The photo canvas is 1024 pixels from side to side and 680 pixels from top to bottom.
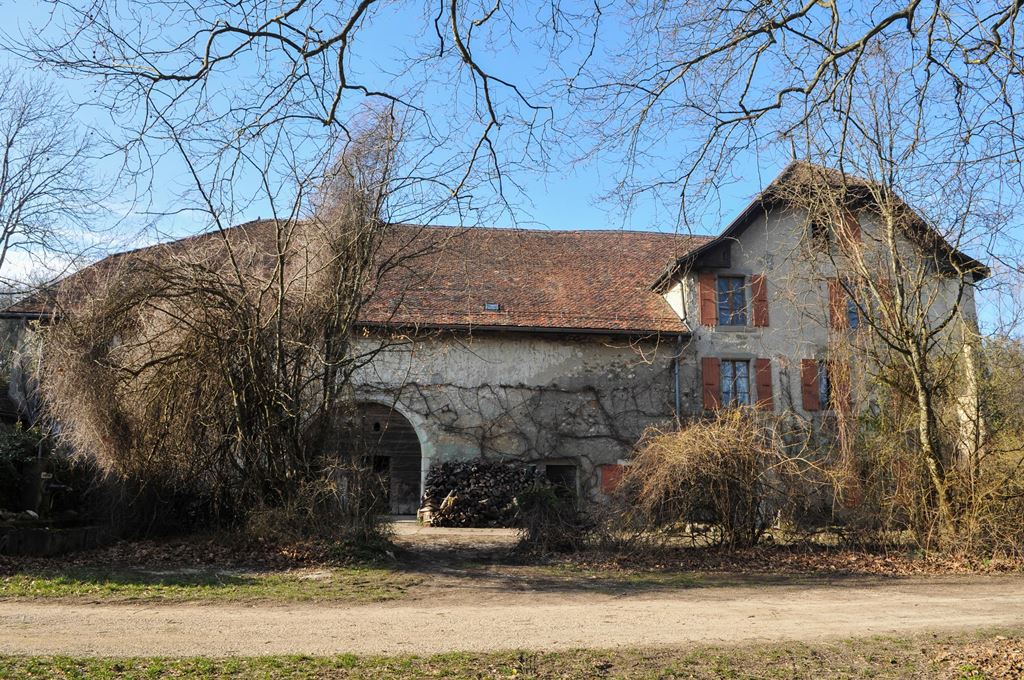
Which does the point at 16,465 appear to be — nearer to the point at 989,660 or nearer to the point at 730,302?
the point at 989,660

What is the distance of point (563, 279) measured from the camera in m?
20.8

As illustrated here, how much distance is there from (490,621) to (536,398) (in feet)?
36.9

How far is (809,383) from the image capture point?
62.3 ft

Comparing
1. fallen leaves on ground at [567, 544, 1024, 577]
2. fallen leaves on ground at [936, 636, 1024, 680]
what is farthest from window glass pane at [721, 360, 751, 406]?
fallen leaves on ground at [936, 636, 1024, 680]

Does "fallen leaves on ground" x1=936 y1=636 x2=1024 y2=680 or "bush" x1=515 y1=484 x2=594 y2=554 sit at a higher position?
"bush" x1=515 y1=484 x2=594 y2=554

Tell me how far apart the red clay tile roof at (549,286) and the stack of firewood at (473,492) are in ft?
10.7

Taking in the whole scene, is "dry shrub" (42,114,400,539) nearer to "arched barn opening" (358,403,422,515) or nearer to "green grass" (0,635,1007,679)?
"green grass" (0,635,1007,679)

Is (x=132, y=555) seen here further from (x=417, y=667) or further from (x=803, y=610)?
(x=803, y=610)

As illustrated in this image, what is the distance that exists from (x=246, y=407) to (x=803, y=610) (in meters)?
7.92

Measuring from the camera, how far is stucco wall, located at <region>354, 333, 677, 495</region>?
18250 mm

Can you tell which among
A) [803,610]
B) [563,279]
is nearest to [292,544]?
[803,610]

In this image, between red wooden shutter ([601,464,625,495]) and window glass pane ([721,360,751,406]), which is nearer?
red wooden shutter ([601,464,625,495])

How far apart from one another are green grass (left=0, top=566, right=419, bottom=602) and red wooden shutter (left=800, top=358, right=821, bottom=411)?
12.4 m

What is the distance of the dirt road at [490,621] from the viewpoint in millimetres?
6250
